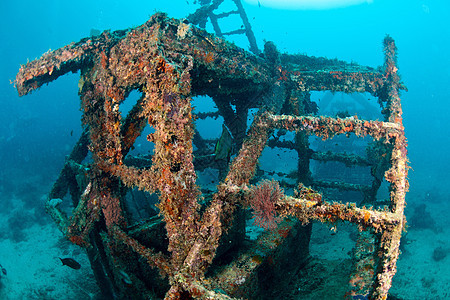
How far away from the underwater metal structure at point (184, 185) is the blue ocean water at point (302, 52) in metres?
1.04

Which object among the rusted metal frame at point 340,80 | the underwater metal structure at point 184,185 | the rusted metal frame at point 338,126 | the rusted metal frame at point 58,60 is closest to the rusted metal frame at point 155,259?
the underwater metal structure at point 184,185

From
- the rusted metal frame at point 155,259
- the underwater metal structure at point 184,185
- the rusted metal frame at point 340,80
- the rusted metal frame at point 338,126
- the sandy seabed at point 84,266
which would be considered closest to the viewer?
the underwater metal structure at point 184,185

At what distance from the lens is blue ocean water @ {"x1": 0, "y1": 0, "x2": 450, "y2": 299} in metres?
12.9

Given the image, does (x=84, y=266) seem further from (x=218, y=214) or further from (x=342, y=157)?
(x=342, y=157)

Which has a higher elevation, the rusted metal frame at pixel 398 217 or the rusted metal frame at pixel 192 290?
the rusted metal frame at pixel 398 217

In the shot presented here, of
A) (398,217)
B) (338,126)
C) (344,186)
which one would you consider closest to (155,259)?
(398,217)

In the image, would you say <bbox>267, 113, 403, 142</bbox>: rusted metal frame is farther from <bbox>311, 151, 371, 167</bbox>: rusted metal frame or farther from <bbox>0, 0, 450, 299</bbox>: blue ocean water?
<bbox>311, 151, 371, 167</bbox>: rusted metal frame

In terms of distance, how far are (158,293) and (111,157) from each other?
2303 mm

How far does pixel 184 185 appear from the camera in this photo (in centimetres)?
272

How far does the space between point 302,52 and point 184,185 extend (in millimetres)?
28624

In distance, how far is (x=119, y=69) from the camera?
364cm

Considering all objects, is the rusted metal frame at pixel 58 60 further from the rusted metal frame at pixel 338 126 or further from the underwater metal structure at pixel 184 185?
the rusted metal frame at pixel 338 126

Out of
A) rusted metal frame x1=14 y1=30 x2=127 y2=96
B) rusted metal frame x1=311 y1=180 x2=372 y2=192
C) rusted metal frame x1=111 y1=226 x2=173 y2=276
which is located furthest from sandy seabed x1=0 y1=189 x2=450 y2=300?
rusted metal frame x1=14 y1=30 x2=127 y2=96

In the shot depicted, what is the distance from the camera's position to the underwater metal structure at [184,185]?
256 cm
